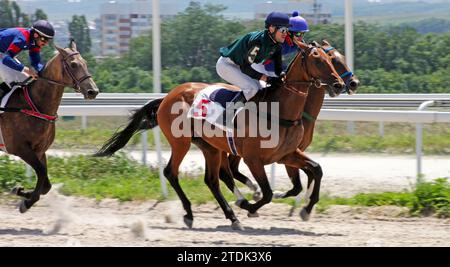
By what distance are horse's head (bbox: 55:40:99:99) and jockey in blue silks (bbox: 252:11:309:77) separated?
153cm

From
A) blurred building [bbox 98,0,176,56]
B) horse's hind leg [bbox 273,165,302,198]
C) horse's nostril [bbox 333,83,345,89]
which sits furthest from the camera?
blurred building [bbox 98,0,176,56]

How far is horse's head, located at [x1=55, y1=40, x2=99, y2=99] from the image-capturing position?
26.9 feet

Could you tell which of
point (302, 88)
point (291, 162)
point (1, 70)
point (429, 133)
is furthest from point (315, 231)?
point (429, 133)

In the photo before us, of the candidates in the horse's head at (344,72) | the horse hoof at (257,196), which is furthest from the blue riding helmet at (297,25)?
the horse hoof at (257,196)

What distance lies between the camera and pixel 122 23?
62.7 feet

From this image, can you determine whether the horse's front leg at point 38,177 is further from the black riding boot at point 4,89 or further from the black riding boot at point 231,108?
the black riding boot at point 231,108

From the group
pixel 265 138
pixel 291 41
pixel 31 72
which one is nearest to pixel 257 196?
pixel 265 138

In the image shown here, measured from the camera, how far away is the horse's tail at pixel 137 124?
30.1ft

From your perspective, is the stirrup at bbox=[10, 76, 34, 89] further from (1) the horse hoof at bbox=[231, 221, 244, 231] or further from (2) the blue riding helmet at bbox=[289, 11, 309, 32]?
(2) the blue riding helmet at bbox=[289, 11, 309, 32]

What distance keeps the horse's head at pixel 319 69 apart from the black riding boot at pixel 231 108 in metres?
0.59

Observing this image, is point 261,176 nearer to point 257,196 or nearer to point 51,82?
point 257,196

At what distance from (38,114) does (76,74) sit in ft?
1.74

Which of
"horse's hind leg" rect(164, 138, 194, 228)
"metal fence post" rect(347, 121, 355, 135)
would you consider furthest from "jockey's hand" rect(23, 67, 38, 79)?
"metal fence post" rect(347, 121, 355, 135)

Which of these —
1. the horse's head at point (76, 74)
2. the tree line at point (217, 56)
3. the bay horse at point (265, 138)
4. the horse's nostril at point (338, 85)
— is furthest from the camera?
the tree line at point (217, 56)
